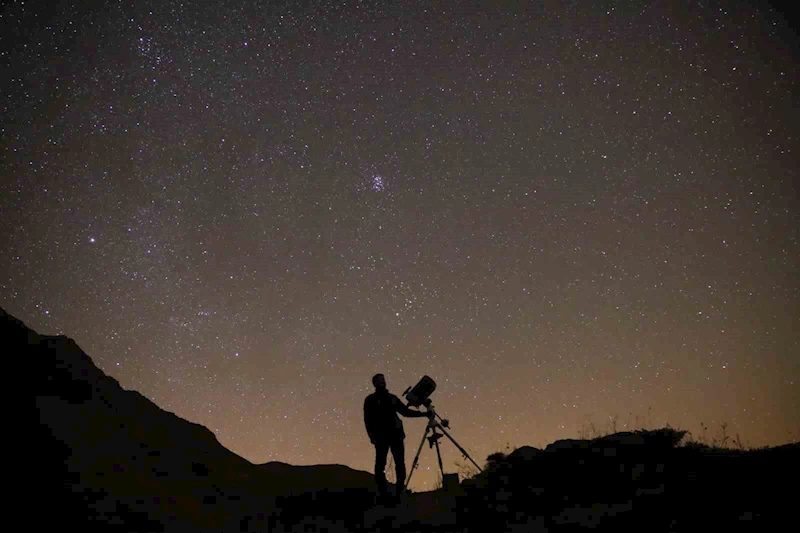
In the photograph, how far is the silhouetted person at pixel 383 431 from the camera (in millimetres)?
7180

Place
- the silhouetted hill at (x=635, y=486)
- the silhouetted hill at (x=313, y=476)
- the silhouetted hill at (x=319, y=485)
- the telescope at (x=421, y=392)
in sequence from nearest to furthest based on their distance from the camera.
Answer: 1. the silhouetted hill at (x=635, y=486)
2. the silhouetted hill at (x=319, y=485)
3. the telescope at (x=421, y=392)
4. the silhouetted hill at (x=313, y=476)

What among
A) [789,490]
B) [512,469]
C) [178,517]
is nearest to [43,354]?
[178,517]

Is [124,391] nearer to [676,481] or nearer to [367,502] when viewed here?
[367,502]

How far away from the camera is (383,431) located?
7211 mm

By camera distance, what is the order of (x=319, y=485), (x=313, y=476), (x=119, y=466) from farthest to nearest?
1. (x=313, y=476)
2. (x=319, y=485)
3. (x=119, y=466)

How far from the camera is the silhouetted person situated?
23.6 feet

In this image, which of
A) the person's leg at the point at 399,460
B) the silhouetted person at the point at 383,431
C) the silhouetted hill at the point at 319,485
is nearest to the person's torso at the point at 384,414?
the silhouetted person at the point at 383,431

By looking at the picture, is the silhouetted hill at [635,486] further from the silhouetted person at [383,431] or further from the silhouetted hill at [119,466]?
the silhouetted hill at [119,466]

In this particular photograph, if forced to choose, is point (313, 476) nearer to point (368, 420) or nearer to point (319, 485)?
point (319, 485)

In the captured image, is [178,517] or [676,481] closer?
[676,481]

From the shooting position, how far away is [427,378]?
807 centimetres

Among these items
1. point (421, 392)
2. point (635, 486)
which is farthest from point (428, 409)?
point (635, 486)

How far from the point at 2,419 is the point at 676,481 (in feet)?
26.0

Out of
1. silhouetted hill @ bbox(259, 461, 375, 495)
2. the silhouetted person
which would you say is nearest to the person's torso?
the silhouetted person
